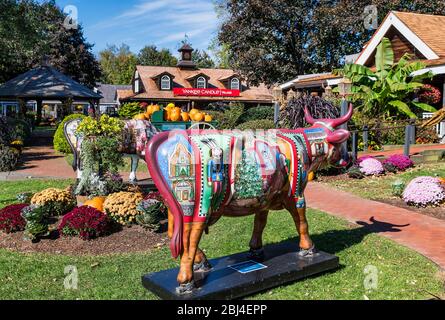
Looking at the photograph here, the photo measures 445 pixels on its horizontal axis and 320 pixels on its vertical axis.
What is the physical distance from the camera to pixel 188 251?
4.45 metres

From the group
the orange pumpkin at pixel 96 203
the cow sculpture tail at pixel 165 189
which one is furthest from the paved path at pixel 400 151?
the cow sculpture tail at pixel 165 189

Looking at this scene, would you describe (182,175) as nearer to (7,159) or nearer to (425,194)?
(425,194)

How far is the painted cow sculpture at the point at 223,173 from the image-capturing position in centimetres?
433

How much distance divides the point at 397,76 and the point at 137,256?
530 inches

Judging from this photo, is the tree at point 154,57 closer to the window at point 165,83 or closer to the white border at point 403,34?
the window at point 165,83

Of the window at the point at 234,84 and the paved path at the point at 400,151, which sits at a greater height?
the window at the point at 234,84

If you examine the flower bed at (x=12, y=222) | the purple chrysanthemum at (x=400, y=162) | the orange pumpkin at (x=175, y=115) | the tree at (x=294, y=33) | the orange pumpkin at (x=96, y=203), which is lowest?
the flower bed at (x=12, y=222)

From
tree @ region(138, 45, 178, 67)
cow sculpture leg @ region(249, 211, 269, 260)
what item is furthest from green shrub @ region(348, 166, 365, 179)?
tree @ region(138, 45, 178, 67)

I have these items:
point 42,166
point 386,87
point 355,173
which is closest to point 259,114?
point 386,87

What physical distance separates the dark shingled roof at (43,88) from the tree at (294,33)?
12.6 metres

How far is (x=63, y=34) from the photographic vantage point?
159ft

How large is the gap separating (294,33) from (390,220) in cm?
2983

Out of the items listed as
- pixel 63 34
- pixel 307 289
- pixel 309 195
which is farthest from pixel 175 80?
pixel 307 289

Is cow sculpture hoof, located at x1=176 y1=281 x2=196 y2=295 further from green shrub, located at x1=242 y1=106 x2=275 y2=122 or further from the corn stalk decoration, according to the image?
green shrub, located at x1=242 y1=106 x2=275 y2=122
